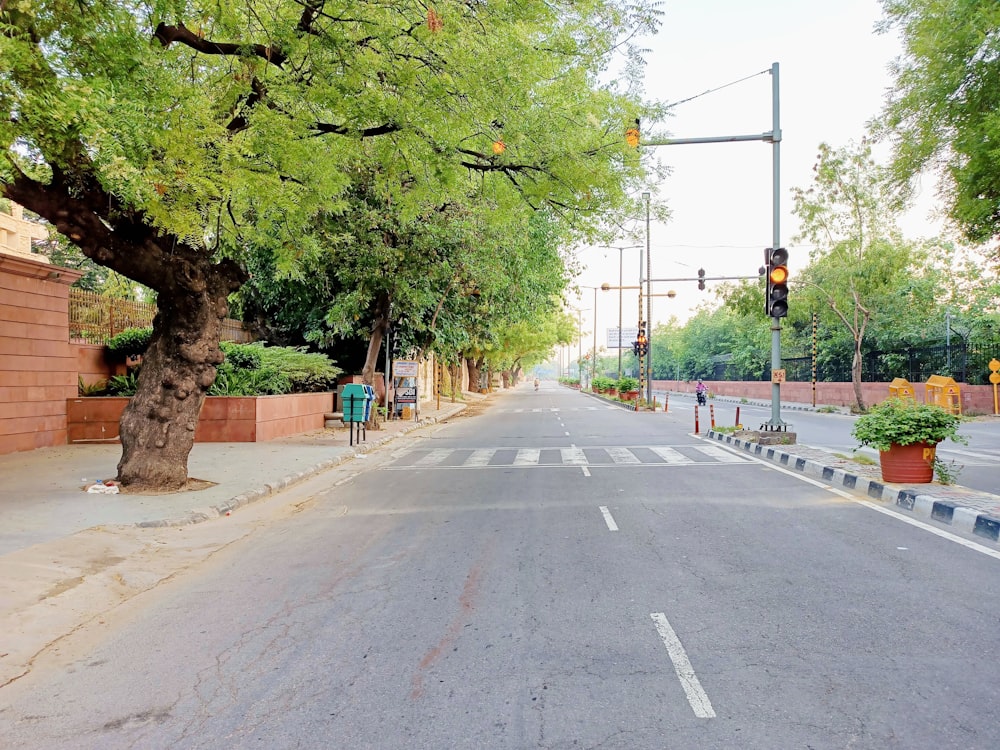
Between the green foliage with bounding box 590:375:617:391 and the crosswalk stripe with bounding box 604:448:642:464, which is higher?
the green foliage with bounding box 590:375:617:391

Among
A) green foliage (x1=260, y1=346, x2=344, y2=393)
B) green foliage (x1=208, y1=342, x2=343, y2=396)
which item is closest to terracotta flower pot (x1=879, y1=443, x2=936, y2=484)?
green foliage (x1=208, y1=342, x2=343, y2=396)

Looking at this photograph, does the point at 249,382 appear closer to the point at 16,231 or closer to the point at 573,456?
the point at 573,456

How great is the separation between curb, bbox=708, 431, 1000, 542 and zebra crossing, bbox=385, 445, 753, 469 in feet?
4.56

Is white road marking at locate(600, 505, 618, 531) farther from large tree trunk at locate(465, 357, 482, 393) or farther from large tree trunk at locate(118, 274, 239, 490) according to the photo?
large tree trunk at locate(465, 357, 482, 393)

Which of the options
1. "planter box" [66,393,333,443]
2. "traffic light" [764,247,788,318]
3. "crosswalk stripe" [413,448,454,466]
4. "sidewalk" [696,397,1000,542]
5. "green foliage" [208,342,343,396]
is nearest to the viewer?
"sidewalk" [696,397,1000,542]

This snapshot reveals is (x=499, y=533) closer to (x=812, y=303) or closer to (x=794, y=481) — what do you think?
(x=794, y=481)

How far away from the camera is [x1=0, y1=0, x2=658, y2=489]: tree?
7.14 meters

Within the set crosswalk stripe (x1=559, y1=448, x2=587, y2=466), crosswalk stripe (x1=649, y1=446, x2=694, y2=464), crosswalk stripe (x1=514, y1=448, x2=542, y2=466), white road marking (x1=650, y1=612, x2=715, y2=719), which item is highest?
white road marking (x1=650, y1=612, x2=715, y2=719)

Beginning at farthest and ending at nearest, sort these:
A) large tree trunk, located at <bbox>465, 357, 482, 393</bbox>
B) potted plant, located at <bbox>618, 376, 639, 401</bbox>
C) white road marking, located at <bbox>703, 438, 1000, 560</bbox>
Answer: large tree trunk, located at <bbox>465, 357, 482, 393</bbox> → potted plant, located at <bbox>618, 376, 639, 401</bbox> → white road marking, located at <bbox>703, 438, 1000, 560</bbox>

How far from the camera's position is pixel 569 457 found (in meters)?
14.6

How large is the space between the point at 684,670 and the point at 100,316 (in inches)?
672

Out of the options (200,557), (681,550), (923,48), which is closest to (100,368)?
(200,557)

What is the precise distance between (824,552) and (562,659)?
141 inches

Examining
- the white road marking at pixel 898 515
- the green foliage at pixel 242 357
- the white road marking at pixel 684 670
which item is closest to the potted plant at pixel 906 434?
the white road marking at pixel 898 515
